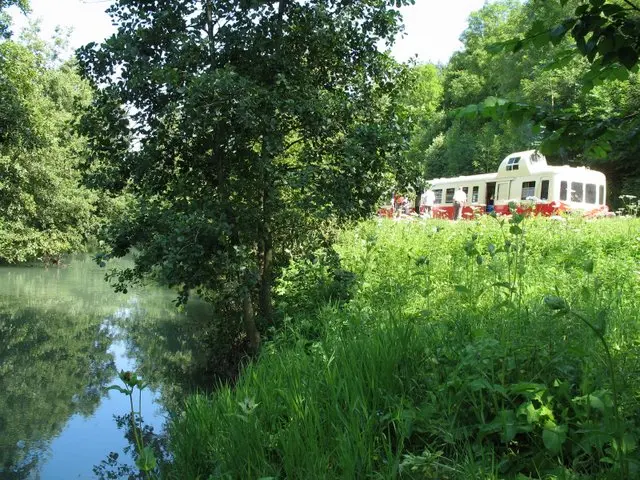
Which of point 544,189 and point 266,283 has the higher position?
point 544,189

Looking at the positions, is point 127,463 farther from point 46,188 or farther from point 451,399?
point 46,188

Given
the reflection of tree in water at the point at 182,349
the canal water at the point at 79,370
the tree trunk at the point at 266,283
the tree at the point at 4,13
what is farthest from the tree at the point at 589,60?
the tree at the point at 4,13

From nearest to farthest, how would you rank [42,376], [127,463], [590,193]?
[127,463], [42,376], [590,193]

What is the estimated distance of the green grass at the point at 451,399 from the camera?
2.97 meters

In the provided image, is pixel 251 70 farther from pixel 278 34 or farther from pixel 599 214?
pixel 599 214

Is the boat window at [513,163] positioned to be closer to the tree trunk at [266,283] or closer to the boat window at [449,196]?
the boat window at [449,196]

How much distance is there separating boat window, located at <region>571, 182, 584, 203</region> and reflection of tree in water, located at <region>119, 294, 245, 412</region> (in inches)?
564

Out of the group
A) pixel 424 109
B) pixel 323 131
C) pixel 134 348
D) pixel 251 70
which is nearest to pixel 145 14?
pixel 251 70

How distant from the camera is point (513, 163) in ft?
81.5

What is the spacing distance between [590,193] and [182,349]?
687 inches

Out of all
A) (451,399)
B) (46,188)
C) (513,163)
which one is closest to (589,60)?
(451,399)

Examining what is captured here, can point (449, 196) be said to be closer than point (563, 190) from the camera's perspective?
No

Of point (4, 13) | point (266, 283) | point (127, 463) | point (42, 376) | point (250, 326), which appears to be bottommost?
point (42, 376)

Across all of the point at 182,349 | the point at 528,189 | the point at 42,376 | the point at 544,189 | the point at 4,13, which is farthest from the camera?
the point at 528,189
